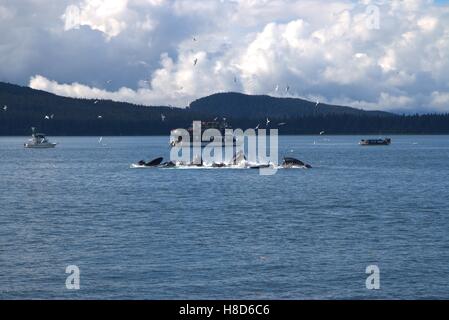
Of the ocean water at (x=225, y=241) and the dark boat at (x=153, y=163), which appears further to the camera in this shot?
the dark boat at (x=153, y=163)

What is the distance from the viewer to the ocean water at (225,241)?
30359 millimetres

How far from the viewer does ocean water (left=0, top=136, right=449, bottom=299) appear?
30.4 m

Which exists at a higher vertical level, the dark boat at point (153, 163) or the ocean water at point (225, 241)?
the dark boat at point (153, 163)

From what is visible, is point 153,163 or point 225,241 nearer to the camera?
point 225,241

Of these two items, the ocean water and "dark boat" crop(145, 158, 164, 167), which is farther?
"dark boat" crop(145, 158, 164, 167)

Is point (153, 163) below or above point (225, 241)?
above

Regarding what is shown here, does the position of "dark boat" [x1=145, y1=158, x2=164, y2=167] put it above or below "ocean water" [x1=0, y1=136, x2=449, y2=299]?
above

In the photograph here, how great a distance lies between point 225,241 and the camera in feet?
134
